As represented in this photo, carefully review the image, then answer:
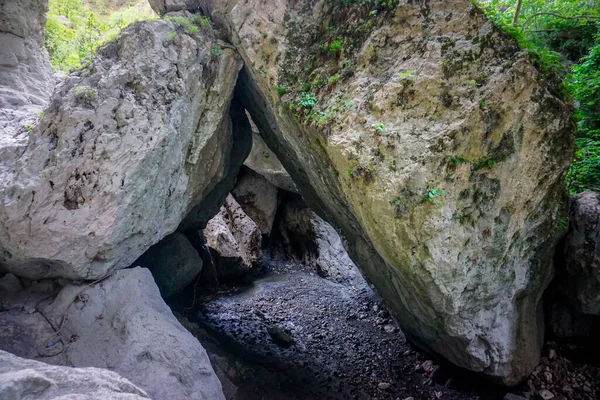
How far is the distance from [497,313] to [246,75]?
6.98 metres

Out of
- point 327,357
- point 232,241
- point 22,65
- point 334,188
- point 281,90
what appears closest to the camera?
point 281,90

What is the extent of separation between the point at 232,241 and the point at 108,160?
792 centimetres

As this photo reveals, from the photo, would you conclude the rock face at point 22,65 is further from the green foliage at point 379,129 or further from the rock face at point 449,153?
the green foliage at point 379,129

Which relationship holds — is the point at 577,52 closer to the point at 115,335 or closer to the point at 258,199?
the point at 115,335

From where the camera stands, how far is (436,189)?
4.62 meters

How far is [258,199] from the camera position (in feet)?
50.9

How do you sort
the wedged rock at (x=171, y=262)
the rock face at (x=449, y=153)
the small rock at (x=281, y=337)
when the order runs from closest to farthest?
the rock face at (x=449, y=153) → the small rock at (x=281, y=337) → the wedged rock at (x=171, y=262)

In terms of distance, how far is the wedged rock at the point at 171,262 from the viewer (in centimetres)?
960

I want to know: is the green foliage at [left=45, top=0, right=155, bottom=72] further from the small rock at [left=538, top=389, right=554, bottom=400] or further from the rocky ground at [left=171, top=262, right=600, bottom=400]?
A: the small rock at [left=538, top=389, right=554, bottom=400]

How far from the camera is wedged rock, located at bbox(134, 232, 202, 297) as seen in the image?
31.5ft

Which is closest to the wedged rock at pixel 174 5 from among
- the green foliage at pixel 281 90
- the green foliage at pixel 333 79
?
the green foliage at pixel 281 90

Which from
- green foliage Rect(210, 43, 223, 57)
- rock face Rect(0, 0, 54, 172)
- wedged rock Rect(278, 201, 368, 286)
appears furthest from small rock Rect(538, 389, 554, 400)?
rock face Rect(0, 0, 54, 172)

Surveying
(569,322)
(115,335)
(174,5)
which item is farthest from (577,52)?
(115,335)

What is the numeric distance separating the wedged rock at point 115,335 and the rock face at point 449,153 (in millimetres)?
3371
